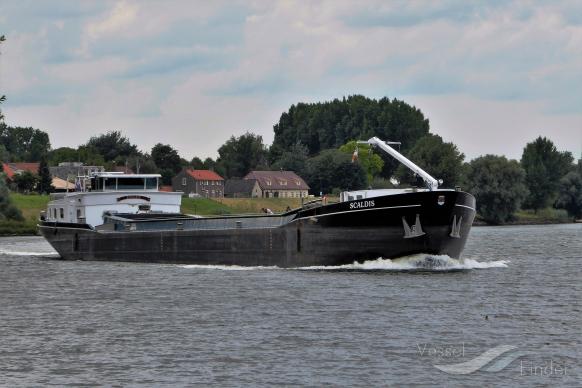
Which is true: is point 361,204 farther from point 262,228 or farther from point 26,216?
point 26,216

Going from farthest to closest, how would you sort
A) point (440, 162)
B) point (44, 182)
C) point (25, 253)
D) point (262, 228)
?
point (44, 182) < point (440, 162) < point (25, 253) < point (262, 228)

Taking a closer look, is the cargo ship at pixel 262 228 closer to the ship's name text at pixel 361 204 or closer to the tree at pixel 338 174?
the ship's name text at pixel 361 204

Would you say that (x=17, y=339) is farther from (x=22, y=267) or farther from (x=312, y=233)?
(x=22, y=267)

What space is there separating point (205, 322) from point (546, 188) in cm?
13899

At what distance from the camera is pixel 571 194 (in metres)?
172

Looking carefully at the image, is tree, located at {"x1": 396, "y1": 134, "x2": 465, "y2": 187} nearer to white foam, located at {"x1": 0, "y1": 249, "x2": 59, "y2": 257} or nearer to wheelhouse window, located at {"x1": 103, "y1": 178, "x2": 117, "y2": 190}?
white foam, located at {"x1": 0, "y1": 249, "x2": 59, "y2": 257}

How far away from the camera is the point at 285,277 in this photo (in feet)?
164

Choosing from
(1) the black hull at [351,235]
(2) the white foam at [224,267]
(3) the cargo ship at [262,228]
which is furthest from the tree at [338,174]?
(1) the black hull at [351,235]

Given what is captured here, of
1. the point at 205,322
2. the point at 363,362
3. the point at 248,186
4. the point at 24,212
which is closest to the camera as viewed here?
the point at 363,362

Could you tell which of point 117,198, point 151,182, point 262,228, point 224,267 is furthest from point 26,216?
point 262,228

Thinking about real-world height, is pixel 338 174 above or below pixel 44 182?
above

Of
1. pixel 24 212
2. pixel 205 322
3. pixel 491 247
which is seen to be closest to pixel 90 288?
pixel 205 322

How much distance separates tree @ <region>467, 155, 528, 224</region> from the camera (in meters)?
144

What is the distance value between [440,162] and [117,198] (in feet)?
296
